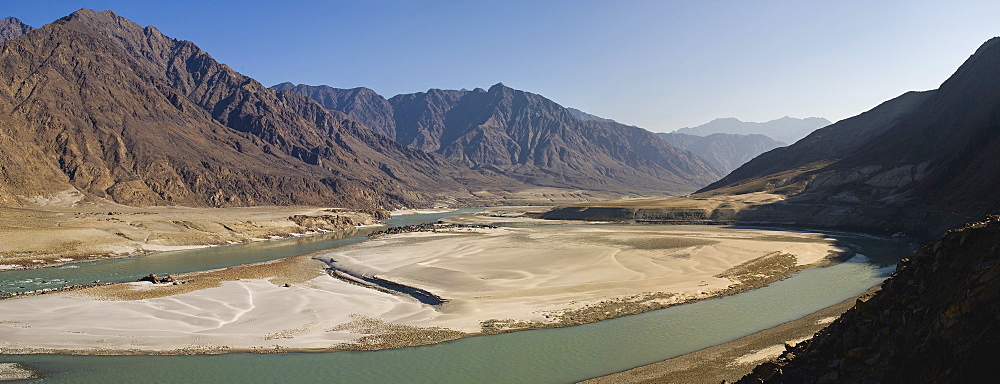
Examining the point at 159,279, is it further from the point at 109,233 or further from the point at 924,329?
the point at 924,329

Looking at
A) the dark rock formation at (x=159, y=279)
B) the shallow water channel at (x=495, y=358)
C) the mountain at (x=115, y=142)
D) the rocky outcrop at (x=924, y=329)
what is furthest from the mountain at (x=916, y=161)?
the mountain at (x=115, y=142)

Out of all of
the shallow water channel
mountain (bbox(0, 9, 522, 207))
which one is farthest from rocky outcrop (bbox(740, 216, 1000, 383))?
mountain (bbox(0, 9, 522, 207))

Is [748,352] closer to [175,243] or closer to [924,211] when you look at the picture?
[924,211]

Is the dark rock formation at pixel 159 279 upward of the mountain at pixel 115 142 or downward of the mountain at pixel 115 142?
downward

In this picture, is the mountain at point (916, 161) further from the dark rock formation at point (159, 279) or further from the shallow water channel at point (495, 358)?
the dark rock formation at point (159, 279)

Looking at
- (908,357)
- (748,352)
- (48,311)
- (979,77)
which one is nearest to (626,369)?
(748,352)

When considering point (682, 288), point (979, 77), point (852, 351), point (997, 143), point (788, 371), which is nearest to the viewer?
point (852, 351)
